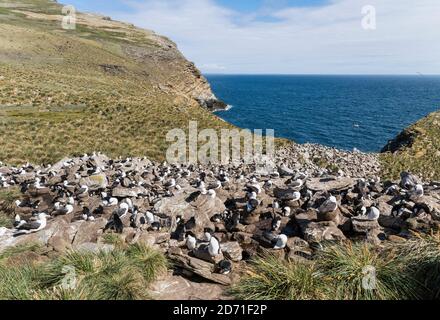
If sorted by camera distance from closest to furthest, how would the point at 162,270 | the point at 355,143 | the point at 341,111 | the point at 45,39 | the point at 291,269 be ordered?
the point at 291,269
the point at 162,270
the point at 355,143
the point at 45,39
the point at 341,111

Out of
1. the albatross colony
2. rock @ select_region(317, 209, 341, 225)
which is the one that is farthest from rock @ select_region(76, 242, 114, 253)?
rock @ select_region(317, 209, 341, 225)

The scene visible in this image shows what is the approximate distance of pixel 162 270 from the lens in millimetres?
8234

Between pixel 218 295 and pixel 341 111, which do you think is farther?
pixel 341 111

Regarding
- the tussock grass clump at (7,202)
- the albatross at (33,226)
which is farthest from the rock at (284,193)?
the tussock grass clump at (7,202)

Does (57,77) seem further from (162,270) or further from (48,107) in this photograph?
(162,270)

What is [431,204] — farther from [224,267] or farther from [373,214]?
[224,267]

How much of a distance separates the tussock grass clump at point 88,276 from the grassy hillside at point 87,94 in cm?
2423

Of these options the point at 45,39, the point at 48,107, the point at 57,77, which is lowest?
the point at 48,107

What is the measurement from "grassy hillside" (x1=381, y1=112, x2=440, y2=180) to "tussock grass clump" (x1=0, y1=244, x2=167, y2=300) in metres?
30.9

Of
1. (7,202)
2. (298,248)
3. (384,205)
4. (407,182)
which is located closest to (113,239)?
(298,248)

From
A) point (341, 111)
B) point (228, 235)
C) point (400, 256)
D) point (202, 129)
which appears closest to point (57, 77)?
point (202, 129)

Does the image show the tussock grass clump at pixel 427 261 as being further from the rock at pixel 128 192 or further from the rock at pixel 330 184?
the rock at pixel 128 192

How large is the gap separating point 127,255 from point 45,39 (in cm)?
9922
